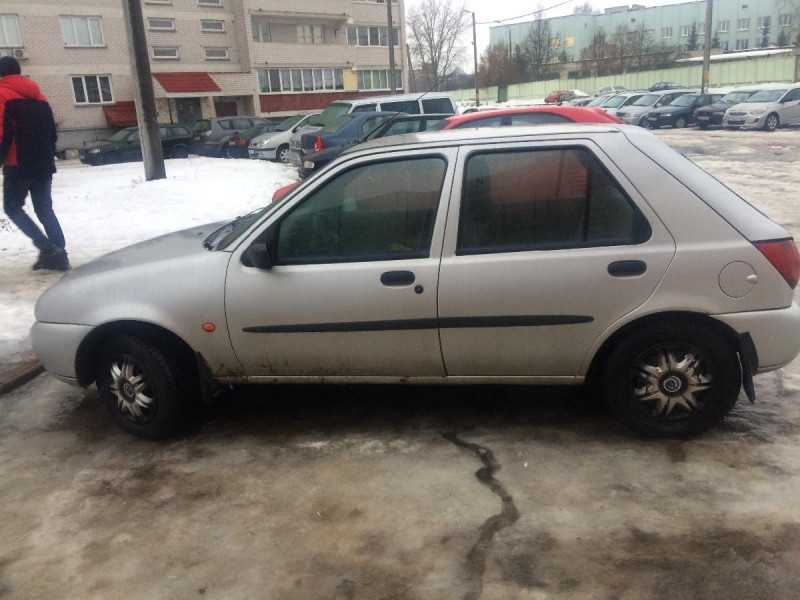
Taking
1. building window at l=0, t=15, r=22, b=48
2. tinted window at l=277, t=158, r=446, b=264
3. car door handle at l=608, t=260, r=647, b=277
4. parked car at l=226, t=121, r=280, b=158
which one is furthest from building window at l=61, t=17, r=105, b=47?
car door handle at l=608, t=260, r=647, b=277

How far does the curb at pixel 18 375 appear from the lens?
4895 millimetres

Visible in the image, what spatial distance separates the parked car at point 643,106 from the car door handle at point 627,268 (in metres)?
29.4

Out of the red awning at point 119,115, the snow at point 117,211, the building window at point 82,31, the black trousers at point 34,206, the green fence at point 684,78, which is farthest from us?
the green fence at point 684,78

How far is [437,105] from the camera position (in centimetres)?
1541

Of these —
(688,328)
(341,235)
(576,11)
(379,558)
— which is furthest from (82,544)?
(576,11)

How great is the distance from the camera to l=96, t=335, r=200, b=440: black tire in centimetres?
390

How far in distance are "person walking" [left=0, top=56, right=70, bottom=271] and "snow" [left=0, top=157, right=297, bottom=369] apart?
0.45 meters

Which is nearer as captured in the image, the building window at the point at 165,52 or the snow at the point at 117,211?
the snow at the point at 117,211

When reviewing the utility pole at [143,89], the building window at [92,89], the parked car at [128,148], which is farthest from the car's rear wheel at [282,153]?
the building window at [92,89]

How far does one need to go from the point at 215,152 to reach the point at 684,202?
73.8ft

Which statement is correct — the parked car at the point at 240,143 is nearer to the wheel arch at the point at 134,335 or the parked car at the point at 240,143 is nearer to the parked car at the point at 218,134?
the parked car at the point at 218,134

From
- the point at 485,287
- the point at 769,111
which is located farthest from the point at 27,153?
the point at 769,111

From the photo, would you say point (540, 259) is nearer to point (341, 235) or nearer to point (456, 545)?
point (341, 235)

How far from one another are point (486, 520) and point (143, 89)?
12.5 metres
